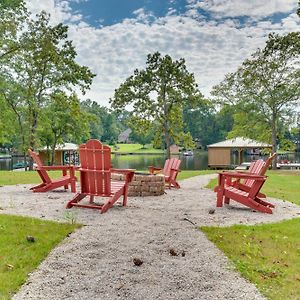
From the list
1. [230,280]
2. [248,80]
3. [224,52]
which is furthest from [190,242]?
[248,80]

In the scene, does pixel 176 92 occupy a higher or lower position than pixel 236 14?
lower

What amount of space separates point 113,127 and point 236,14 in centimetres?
6411

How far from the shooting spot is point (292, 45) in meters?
23.1

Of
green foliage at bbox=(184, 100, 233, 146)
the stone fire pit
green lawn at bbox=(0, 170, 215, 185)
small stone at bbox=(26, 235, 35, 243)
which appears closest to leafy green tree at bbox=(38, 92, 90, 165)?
green lawn at bbox=(0, 170, 215, 185)

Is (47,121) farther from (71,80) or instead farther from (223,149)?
(223,149)

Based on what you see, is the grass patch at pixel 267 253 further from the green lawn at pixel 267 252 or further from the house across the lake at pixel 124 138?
the house across the lake at pixel 124 138

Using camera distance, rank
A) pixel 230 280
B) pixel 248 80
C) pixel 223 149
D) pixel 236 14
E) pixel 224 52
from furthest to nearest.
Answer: pixel 223 149, pixel 248 80, pixel 224 52, pixel 236 14, pixel 230 280

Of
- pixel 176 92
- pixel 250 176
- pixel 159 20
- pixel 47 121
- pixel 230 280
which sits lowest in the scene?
pixel 230 280

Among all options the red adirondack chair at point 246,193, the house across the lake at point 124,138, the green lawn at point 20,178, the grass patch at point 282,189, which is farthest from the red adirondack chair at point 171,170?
the house across the lake at point 124,138

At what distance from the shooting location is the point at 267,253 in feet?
12.5

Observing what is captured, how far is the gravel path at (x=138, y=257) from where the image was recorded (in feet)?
9.23

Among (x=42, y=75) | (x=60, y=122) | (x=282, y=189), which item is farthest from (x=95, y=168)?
(x=60, y=122)

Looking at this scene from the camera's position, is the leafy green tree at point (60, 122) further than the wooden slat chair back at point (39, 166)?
Yes

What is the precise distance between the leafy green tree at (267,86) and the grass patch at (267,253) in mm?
20433
